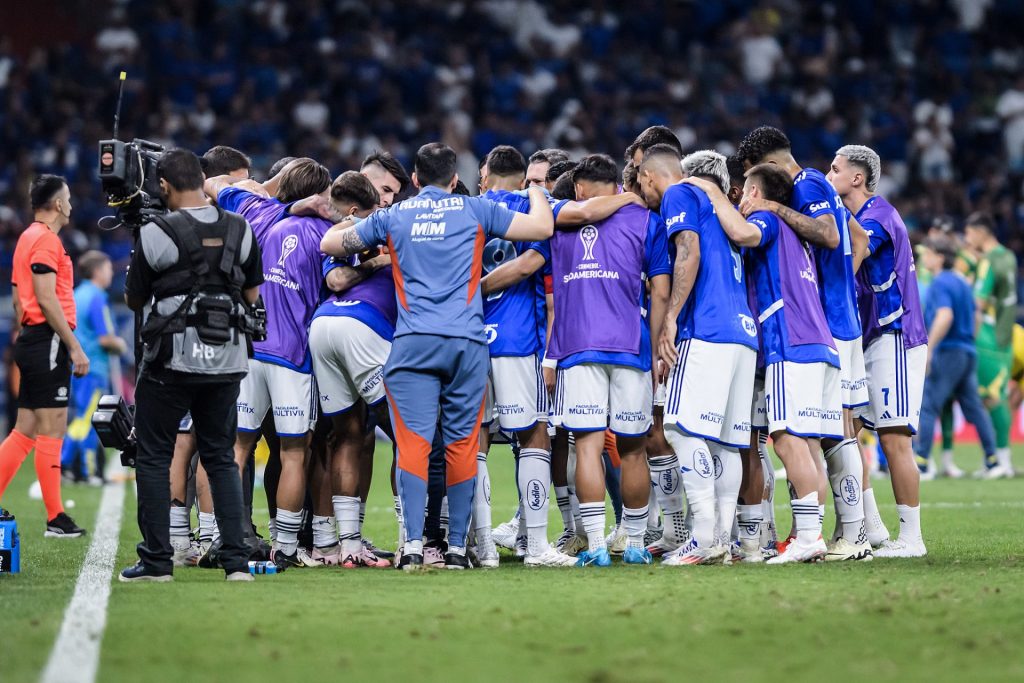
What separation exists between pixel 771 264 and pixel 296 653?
400 centimetres

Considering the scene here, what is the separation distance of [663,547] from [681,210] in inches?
84.6

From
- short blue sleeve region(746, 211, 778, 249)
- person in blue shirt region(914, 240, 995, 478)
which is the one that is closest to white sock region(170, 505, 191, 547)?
short blue sleeve region(746, 211, 778, 249)

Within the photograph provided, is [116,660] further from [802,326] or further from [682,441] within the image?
[802,326]

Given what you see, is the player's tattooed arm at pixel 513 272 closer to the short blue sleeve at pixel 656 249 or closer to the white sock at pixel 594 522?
the short blue sleeve at pixel 656 249

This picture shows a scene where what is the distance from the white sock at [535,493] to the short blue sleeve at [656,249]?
1284 mm

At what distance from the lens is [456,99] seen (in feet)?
76.5

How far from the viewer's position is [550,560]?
25.1ft

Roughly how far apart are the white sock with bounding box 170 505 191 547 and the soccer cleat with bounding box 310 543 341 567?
0.78m

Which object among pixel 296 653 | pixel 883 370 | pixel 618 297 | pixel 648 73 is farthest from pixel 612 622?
pixel 648 73

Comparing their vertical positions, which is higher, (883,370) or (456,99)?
(456,99)

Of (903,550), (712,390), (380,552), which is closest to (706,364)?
(712,390)

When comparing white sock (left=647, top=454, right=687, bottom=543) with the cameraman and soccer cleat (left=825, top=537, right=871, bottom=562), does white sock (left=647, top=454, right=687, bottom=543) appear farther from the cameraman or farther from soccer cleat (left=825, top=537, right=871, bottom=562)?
the cameraman

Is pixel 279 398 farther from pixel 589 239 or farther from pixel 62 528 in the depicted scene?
pixel 62 528

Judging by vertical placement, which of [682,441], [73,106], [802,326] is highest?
[73,106]
